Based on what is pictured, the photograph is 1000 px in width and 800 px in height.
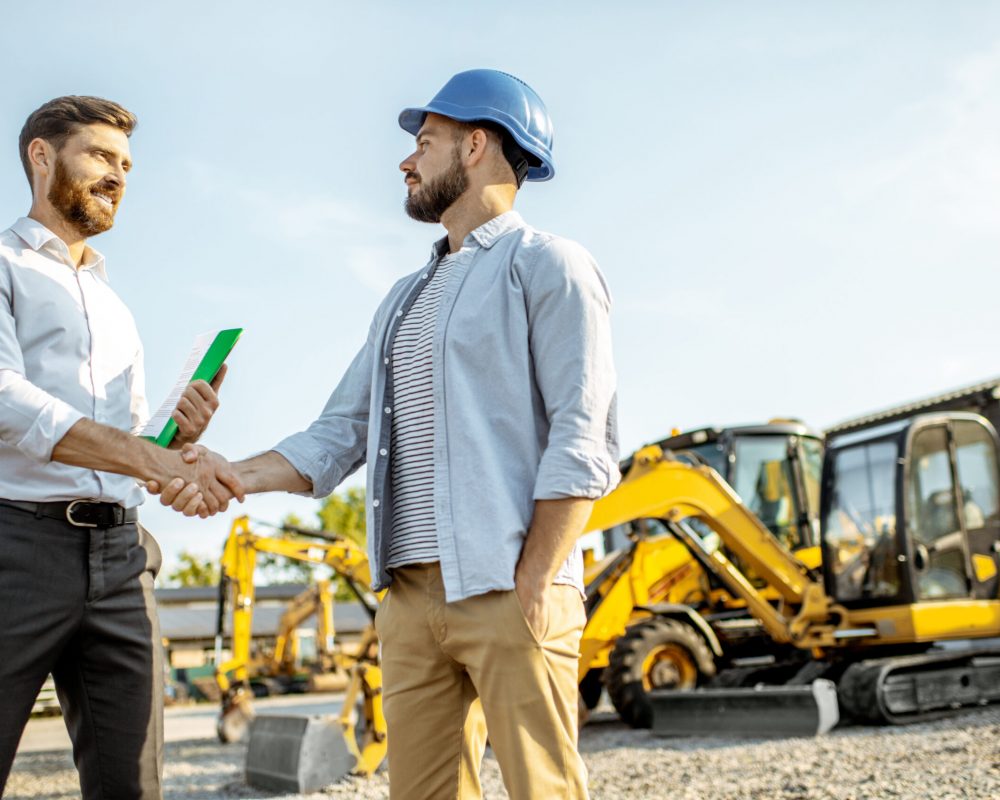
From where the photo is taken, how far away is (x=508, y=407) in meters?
2.10

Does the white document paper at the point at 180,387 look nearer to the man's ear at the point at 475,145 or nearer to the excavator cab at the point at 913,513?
the man's ear at the point at 475,145

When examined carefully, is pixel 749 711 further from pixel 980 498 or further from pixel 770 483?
pixel 770 483

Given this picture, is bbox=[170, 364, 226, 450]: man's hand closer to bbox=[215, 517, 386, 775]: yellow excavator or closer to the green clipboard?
the green clipboard

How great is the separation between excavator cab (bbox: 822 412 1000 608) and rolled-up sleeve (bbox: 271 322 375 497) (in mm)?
7785

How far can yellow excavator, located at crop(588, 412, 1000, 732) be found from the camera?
9.37 metres

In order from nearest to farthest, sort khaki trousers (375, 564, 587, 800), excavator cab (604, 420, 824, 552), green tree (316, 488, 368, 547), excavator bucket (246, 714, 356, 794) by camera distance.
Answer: khaki trousers (375, 564, 587, 800) → excavator bucket (246, 714, 356, 794) → excavator cab (604, 420, 824, 552) → green tree (316, 488, 368, 547)

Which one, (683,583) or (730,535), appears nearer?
(730,535)

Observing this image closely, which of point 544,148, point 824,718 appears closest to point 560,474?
point 544,148

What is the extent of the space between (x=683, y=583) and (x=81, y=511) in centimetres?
919

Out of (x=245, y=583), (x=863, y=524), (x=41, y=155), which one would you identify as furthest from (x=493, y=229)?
(x=245, y=583)

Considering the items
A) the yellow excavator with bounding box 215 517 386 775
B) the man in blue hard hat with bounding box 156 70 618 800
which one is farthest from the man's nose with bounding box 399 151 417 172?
the yellow excavator with bounding box 215 517 386 775

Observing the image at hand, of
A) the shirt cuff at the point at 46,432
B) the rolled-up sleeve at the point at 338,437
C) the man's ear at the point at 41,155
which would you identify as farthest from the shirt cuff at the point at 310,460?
the man's ear at the point at 41,155

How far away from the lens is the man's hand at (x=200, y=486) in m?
2.49

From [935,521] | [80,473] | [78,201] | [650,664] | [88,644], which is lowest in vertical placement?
[650,664]
